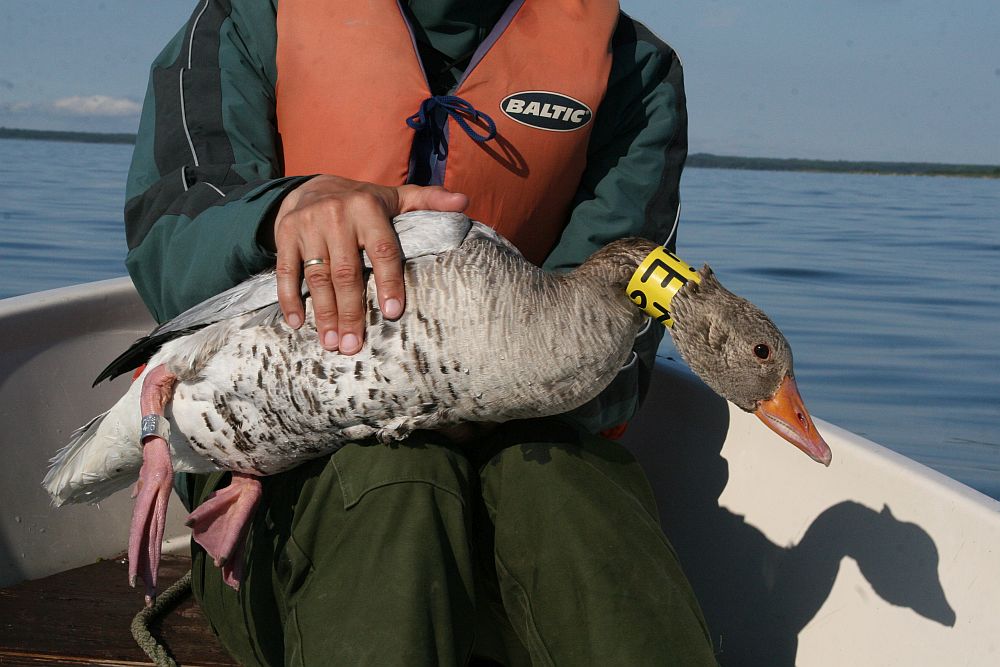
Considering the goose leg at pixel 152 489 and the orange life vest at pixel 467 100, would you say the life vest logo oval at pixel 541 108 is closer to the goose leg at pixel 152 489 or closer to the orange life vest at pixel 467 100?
the orange life vest at pixel 467 100

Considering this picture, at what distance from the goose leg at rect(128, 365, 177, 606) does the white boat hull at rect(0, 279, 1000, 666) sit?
1164 millimetres

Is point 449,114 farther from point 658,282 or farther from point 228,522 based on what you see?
point 228,522

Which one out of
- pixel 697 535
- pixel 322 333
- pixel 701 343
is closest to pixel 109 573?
pixel 322 333

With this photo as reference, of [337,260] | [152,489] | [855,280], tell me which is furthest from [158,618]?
[855,280]

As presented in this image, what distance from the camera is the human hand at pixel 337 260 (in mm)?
2166

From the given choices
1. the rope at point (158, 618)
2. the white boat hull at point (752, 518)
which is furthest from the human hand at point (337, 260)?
the white boat hull at point (752, 518)

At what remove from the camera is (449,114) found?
2.69 meters

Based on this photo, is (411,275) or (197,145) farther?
(197,145)

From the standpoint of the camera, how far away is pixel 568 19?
2.79 m

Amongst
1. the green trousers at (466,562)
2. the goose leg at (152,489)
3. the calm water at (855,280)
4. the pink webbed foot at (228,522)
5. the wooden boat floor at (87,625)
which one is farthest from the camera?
the calm water at (855,280)

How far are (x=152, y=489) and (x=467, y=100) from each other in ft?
4.10

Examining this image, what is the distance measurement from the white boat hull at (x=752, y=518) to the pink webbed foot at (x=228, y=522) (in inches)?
44.7

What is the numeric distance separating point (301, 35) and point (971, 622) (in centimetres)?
222

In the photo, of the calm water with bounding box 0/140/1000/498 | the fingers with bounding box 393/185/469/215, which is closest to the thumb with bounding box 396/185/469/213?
the fingers with bounding box 393/185/469/215
